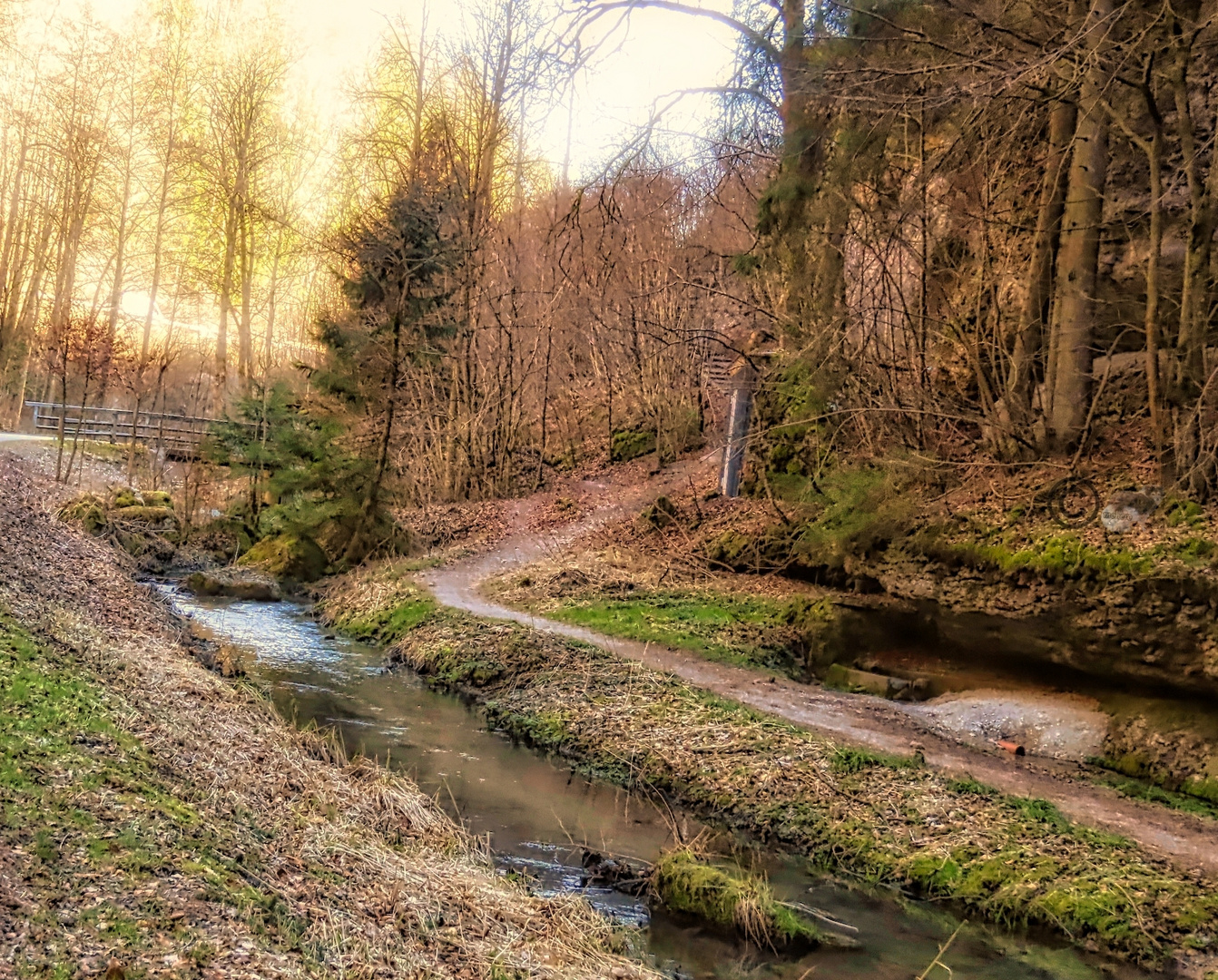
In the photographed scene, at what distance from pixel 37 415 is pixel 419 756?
26.0 meters

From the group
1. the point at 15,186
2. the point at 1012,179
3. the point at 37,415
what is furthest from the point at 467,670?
the point at 15,186

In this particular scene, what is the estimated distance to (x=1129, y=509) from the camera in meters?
10.1

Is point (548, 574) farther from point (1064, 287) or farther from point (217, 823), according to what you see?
point (217, 823)

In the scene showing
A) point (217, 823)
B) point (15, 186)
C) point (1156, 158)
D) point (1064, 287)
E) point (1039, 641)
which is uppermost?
point (15, 186)

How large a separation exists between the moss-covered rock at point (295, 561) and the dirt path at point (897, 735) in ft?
10.6

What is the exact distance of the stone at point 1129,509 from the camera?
999 centimetres

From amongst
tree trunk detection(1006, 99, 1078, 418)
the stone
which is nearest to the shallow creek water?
the stone

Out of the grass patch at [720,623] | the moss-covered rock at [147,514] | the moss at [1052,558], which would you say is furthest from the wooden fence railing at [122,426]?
the moss at [1052,558]

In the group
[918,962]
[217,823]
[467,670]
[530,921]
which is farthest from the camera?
[467,670]

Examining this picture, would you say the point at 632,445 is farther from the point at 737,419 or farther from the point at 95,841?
the point at 95,841

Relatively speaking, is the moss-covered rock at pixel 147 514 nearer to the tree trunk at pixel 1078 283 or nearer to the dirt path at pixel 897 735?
the dirt path at pixel 897 735

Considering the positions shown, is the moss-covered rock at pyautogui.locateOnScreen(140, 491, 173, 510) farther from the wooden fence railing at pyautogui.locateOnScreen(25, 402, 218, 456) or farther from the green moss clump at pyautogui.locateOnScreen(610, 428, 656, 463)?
the green moss clump at pyautogui.locateOnScreen(610, 428, 656, 463)

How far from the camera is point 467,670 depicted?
13219 millimetres

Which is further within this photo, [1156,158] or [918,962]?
[1156,158]
